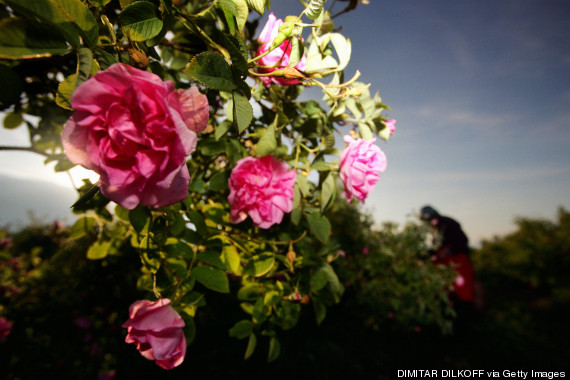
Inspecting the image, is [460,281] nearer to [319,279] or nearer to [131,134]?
[319,279]

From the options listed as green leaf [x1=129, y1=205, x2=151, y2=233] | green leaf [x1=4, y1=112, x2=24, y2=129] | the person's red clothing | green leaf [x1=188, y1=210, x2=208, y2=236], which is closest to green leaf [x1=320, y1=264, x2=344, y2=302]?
green leaf [x1=188, y1=210, x2=208, y2=236]

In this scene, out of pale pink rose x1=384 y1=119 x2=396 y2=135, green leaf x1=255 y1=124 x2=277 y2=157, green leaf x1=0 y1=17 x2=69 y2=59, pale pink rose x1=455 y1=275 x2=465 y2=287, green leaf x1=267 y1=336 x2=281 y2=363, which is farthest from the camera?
pale pink rose x1=455 y1=275 x2=465 y2=287

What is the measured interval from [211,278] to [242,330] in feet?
0.77

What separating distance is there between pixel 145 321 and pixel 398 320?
9.96 feet

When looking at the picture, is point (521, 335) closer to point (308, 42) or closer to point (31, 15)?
point (308, 42)

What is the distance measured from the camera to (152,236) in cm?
53

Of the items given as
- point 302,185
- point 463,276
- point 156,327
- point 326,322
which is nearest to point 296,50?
point 302,185

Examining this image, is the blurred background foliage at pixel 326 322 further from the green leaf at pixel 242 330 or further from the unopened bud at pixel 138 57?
the unopened bud at pixel 138 57

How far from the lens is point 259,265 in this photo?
0.62m

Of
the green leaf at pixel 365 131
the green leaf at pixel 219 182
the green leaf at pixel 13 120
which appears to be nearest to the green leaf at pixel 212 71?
the green leaf at pixel 219 182

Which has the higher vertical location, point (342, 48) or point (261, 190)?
point (342, 48)

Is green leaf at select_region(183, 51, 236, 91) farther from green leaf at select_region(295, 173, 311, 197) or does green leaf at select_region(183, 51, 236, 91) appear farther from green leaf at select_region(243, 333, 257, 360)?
green leaf at select_region(243, 333, 257, 360)

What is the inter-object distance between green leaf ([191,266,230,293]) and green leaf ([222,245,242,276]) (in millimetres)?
39

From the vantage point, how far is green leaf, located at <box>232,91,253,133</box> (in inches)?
15.0
